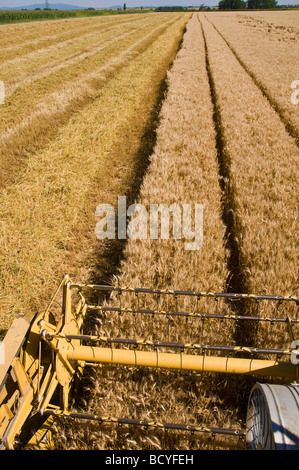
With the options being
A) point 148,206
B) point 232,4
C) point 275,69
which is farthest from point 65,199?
point 232,4

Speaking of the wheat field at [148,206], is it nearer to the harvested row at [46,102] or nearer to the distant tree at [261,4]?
the harvested row at [46,102]

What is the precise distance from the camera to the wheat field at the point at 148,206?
2.84 meters

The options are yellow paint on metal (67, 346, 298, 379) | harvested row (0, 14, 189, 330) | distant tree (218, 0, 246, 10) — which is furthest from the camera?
distant tree (218, 0, 246, 10)

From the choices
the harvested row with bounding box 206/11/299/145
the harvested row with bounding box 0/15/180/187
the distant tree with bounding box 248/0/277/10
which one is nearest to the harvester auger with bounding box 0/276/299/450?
the harvested row with bounding box 0/15/180/187

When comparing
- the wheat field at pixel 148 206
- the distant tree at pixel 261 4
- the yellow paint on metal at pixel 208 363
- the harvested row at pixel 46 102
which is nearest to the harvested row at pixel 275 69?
the wheat field at pixel 148 206

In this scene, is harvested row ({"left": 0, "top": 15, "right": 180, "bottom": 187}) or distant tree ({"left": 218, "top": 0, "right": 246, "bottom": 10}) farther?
distant tree ({"left": 218, "top": 0, "right": 246, "bottom": 10})

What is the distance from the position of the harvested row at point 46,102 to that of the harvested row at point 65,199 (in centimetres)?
53

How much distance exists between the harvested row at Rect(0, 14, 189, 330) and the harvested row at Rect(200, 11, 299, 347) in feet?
7.59

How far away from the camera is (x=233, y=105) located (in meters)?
10.3

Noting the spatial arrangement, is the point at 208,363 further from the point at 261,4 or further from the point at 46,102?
the point at 261,4

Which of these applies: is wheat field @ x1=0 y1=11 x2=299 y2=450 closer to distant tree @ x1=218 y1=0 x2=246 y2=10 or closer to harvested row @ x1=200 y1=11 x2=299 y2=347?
harvested row @ x1=200 y1=11 x2=299 y2=347

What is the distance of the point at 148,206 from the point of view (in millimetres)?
5340

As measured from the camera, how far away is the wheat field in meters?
2.84

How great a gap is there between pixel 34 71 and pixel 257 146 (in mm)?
13761
